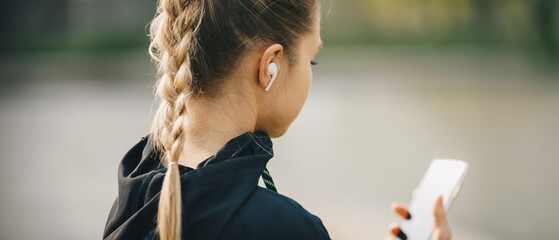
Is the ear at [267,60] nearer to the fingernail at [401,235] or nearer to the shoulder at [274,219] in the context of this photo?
the shoulder at [274,219]

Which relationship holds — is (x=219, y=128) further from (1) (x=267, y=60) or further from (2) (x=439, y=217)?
(2) (x=439, y=217)

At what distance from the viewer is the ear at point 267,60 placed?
40.6 inches

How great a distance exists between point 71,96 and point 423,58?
→ 26.1 feet

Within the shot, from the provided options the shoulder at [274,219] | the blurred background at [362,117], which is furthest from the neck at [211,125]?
the blurred background at [362,117]

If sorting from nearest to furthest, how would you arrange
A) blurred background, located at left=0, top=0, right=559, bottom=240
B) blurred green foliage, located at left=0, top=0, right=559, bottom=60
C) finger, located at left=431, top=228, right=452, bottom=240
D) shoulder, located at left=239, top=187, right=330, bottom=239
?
shoulder, located at left=239, top=187, right=330, bottom=239
finger, located at left=431, top=228, right=452, bottom=240
blurred background, located at left=0, top=0, right=559, bottom=240
blurred green foliage, located at left=0, top=0, right=559, bottom=60

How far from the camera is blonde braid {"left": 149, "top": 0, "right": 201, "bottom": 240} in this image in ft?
2.98

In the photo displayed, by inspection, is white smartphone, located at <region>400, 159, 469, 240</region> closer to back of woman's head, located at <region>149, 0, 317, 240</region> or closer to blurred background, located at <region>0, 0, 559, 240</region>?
back of woman's head, located at <region>149, 0, 317, 240</region>

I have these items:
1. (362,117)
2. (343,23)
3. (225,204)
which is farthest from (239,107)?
(343,23)

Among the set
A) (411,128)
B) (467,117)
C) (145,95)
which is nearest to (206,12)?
(411,128)

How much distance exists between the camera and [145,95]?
830cm

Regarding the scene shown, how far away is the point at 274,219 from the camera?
2.97 ft

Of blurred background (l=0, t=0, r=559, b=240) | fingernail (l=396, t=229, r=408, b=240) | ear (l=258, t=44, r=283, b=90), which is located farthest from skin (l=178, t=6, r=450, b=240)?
blurred background (l=0, t=0, r=559, b=240)

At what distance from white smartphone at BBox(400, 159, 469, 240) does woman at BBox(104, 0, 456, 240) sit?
4 cm

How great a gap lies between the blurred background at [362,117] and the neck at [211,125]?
13.9 inches
